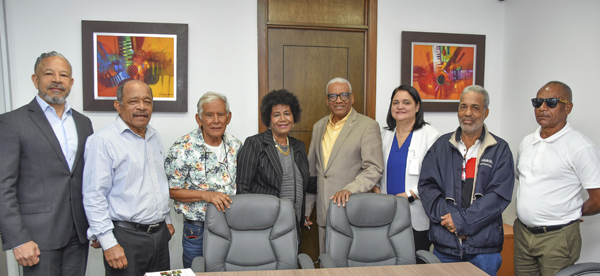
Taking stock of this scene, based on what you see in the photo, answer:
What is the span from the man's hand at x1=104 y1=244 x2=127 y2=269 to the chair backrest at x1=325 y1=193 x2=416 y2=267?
1151mm

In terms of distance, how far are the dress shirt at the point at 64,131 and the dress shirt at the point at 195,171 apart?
521 millimetres

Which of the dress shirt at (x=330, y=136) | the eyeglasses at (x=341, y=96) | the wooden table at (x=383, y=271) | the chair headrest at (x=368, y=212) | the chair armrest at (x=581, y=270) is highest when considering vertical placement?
the eyeglasses at (x=341, y=96)

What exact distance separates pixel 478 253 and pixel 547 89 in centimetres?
117

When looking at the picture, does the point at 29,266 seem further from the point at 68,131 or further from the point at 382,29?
the point at 382,29

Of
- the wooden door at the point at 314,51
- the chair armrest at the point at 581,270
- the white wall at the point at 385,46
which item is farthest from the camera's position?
the wooden door at the point at 314,51

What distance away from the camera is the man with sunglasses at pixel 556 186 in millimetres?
2166

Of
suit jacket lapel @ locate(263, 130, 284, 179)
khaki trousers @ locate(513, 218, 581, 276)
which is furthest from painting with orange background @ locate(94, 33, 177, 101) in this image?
khaki trousers @ locate(513, 218, 581, 276)

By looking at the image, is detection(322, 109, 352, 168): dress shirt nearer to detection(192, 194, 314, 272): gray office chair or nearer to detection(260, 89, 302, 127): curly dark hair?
detection(260, 89, 302, 127): curly dark hair

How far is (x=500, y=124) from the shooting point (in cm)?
375

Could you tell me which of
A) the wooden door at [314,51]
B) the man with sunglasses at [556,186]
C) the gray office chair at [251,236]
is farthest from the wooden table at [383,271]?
the wooden door at [314,51]

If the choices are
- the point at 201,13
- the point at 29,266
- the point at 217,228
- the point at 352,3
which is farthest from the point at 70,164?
the point at 352,3

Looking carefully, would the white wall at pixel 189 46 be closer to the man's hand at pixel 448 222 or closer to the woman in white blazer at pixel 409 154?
the woman in white blazer at pixel 409 154

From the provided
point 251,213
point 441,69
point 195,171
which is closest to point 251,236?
point 251,213

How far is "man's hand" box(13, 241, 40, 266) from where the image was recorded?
1824 millimetres
